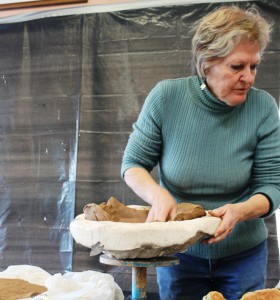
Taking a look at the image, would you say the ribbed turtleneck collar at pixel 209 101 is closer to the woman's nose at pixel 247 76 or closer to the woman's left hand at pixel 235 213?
the woman's nose at pixel 247 76

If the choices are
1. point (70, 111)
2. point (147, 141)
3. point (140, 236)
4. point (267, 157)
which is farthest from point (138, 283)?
point (70, 111)

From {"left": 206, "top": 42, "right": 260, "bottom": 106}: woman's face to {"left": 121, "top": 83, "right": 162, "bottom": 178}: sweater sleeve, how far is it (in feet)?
0.62

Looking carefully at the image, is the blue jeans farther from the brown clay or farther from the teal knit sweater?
the brown clay

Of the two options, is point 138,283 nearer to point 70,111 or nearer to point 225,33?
point 225,33

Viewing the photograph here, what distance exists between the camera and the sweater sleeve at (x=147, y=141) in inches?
52.1

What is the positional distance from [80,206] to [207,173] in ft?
4.31

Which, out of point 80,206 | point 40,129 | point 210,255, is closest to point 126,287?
point 80,206

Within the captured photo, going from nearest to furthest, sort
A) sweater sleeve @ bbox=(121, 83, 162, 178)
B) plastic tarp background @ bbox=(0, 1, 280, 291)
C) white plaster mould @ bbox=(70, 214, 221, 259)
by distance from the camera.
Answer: white plaster mould @ bbox=(70, 214, 221, 259), sweater sleeve @ bbox=(121, 83, 162, 178), plastic tarp background @ bbox=(0, 1, 280, 291)

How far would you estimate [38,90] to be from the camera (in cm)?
256

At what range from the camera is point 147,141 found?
132cm

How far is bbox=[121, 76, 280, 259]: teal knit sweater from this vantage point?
1.28 meters

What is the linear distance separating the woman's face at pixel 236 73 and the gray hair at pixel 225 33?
19mm

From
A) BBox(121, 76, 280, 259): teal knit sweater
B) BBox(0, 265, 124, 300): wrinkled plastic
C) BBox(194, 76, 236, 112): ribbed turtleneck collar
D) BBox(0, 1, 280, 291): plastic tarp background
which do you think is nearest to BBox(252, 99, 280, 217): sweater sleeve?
BBox(121, 76, 280, 259): teal knit sweater

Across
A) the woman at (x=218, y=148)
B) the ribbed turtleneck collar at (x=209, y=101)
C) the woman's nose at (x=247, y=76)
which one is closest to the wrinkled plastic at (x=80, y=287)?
the woman at (x=218, y=148)
